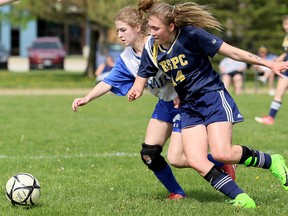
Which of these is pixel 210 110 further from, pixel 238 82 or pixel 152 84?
pixel 238 82

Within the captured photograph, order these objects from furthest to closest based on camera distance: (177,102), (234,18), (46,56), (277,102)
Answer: (46,56)
(234,18)
(277,102)
(177,102)

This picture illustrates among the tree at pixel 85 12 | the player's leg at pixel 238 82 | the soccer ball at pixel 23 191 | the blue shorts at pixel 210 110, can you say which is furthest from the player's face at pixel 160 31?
the tree at pixel 85 12

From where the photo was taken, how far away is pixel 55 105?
60.2ft

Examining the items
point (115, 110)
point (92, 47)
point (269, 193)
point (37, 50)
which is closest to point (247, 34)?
point (92, 47)

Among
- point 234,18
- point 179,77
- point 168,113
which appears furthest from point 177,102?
point 234,18

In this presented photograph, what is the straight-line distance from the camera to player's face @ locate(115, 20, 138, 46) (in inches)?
253

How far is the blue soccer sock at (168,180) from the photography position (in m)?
6.62

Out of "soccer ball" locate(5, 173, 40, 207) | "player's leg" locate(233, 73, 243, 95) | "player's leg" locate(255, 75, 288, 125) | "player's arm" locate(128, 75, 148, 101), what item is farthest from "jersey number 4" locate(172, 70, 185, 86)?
"player's leg" locate(233, 73, 243, 95)

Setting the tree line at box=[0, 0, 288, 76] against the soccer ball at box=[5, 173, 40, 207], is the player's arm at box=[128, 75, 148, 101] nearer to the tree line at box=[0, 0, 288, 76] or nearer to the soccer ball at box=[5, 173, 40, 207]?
the soccer ball at box=[5, 173, 40, 207]

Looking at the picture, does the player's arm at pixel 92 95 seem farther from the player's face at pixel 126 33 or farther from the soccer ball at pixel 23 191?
the soccer ball at pixel 23 191

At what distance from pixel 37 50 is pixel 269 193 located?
124 ft

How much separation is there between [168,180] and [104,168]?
189cm

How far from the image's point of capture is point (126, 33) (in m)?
6.44

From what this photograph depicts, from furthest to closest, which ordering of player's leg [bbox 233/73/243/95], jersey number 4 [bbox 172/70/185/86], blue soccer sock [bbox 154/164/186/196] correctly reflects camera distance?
player's leg [bbox 233/73/243/95] < blue soccer sock [bbox 154/164/186/196] < jersey number 4 [bbox 172/70/185/86]
